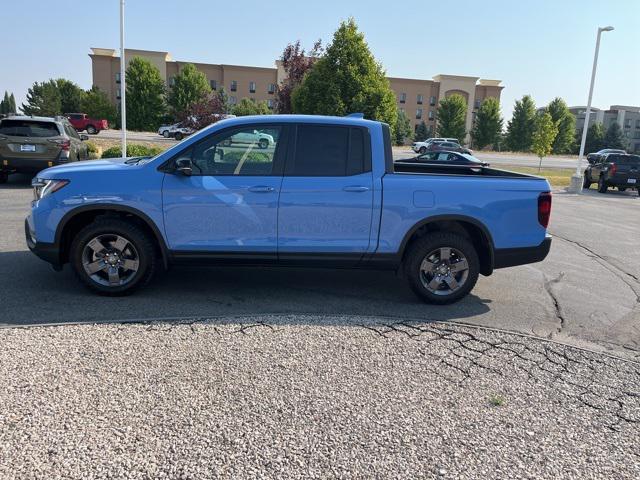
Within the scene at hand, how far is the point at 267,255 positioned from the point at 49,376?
233 cm

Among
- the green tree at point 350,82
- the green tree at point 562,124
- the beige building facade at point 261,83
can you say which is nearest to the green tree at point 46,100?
the beige building facade at point 261,83

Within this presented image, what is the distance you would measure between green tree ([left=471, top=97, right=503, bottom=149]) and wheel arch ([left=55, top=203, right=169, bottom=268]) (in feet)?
257

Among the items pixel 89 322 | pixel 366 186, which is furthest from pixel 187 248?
pixel 366 186

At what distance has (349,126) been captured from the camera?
552 centimetres

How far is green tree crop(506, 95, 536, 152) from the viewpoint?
77188 millimetres

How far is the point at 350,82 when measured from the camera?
866 inches

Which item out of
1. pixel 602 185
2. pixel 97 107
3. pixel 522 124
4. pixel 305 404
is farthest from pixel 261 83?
pixel 305 404

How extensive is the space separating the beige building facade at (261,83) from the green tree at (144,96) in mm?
17330

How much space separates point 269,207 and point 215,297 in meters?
1.17

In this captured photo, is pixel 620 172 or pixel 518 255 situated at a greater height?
pixel 620 172

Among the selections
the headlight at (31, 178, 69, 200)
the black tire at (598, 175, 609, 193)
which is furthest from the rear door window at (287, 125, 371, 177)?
the black tire at (598, 175, 609, 193)

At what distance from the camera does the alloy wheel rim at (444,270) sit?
563cm

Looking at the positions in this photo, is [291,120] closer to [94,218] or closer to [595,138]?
[94,218]

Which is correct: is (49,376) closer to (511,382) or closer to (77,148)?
(511,382)
